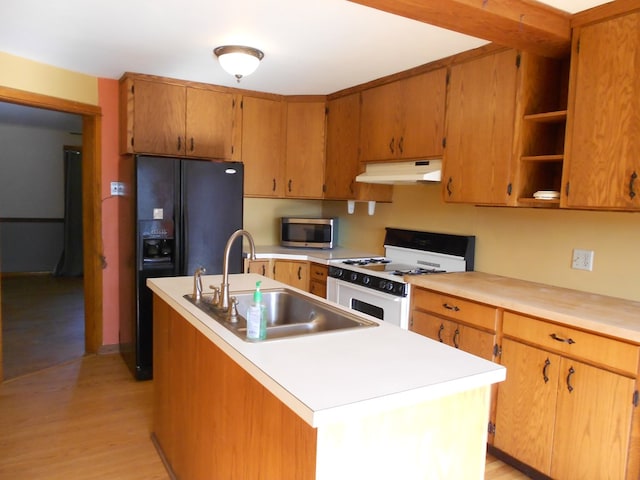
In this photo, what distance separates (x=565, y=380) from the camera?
208cm

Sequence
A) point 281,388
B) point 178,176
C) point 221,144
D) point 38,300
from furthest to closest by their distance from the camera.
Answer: point 38,300 < point 221,144 < point 178,176 < point 281,388

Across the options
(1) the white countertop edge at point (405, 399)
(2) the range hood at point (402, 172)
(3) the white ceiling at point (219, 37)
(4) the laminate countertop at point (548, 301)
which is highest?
(3) the white ceiling at point (219, 37)

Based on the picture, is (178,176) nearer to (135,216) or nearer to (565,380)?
(135,216)

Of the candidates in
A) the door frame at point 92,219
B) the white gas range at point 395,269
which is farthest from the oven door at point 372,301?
the door frame at point 92,219

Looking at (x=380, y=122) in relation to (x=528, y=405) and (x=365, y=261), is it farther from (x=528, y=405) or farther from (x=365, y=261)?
(x=528, y=405)

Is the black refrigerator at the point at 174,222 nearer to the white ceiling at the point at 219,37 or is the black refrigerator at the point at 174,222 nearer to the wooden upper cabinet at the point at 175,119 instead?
the wooden upper cabinet at the point at 175,119

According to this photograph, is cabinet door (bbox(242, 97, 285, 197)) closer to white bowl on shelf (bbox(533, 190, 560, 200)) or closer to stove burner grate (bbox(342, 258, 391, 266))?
stove burner grate (bbox(342, 258, 391, 266))

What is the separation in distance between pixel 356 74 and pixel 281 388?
2.79 m

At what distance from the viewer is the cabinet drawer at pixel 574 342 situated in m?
1.86

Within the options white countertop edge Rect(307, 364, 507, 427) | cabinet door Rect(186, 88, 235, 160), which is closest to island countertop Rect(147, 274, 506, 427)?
white countertop edge Rect(307, 364, 507, 427)

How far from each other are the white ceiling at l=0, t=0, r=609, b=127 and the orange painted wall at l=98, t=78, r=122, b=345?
219 millimetres

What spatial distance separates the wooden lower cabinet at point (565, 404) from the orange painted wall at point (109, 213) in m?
3.06

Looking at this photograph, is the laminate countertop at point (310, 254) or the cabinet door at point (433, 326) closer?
the cabinet door at point (433, 326)

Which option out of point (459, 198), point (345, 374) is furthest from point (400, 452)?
point (459, 198)
